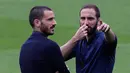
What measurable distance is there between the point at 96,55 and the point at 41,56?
738 mm

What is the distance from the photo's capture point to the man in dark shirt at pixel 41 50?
378 centimetres

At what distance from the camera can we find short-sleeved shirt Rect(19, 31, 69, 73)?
3775 mm

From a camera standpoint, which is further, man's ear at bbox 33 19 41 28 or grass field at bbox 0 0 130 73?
grass field at bbox 0 0 130 73

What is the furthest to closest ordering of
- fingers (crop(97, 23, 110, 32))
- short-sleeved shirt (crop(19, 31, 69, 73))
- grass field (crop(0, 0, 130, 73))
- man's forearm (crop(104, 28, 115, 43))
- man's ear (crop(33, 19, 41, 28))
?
grass field (crop(0, 0, 130, 73)), man's forearm (crop(104, 28, 115, 43)), fingers (crop(97, 23, 110, 32)), man's ear (crop(33, 19, 41, 28)), short-sleeved shirt (crop(19, 31, 69, 73))

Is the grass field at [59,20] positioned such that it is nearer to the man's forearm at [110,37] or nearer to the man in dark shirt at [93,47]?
the man in dark shirt at [93,47]

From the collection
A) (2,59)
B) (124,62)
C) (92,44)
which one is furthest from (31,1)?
(92,44)

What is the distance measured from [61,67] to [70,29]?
229 inches

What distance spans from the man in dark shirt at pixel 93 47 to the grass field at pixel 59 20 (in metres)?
4.53

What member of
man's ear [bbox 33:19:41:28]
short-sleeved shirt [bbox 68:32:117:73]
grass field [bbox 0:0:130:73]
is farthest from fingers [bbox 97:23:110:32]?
grass field [bbox 0:0:130:73]

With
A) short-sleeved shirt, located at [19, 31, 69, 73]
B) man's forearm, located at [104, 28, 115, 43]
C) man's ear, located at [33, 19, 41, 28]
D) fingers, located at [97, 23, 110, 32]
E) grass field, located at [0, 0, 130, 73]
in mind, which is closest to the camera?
short-sleeved shirt, located at [19, 31, 69, 73]

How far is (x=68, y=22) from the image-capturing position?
988 cm

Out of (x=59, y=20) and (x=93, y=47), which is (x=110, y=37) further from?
(x=59, y=20)

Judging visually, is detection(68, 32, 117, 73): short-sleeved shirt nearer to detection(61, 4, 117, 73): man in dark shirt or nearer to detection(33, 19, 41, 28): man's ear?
detection(61, 4, 117, 73): man in dark shirt

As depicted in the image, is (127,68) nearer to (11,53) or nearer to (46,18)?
(11,53)
